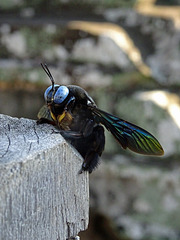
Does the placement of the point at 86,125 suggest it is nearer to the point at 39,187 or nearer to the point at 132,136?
the point at 132,136

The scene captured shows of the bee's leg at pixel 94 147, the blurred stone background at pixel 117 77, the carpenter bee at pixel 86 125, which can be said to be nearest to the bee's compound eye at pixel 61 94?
the carpenter bee at pixel 86 125

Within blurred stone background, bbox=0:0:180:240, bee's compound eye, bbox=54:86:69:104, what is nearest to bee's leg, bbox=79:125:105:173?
bee's compound eye, bbox=54:86:69:104

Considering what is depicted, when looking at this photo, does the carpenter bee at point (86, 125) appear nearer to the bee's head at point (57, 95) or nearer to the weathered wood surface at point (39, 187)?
the bee's head at point (57, 95)

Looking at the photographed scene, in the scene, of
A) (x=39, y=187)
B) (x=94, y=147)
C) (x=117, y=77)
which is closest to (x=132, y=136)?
(x=94, y=147)

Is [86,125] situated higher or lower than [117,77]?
lower

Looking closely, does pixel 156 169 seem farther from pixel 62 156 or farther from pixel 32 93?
pixel 62 156

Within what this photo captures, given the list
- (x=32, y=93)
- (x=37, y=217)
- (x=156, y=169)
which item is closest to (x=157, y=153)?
(x=37, y=217)

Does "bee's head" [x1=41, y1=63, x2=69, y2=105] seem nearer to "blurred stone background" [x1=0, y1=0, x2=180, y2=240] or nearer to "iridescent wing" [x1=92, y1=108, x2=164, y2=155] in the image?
"iridescent wing" [x1=92, y1=108, x2=164, y2=155]
